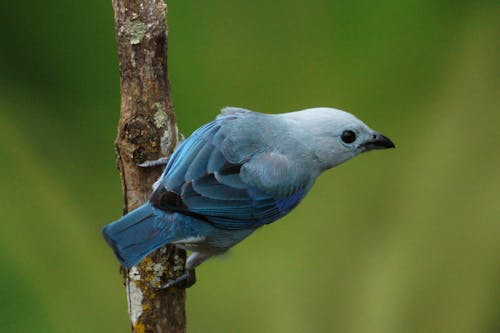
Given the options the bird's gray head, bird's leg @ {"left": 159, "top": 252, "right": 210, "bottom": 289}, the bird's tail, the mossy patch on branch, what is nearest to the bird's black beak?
the bird's gray head

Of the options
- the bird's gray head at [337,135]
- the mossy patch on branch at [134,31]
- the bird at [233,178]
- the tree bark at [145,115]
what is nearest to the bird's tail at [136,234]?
the bird at [233,178]

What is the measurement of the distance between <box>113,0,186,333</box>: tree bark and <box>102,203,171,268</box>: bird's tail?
15 cm

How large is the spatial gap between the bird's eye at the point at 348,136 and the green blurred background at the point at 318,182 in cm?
37

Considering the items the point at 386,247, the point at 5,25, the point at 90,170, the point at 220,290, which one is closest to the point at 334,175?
the point at 386,247

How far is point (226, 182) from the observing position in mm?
3947

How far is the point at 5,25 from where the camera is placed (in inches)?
178

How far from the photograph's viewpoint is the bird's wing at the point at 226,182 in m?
3.81

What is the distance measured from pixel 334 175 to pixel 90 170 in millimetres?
1090

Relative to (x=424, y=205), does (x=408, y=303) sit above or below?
below

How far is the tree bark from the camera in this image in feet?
12.4

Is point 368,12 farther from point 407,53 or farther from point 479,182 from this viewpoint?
point 479,182

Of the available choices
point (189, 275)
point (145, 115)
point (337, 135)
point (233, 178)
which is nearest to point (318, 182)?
point (337, 135)

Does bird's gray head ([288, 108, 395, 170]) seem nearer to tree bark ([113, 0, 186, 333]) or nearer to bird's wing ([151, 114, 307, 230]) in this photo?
bird's wing ([151, 114, 307, 230])

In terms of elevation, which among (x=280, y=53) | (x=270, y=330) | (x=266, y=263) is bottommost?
(x=270, y=330)
